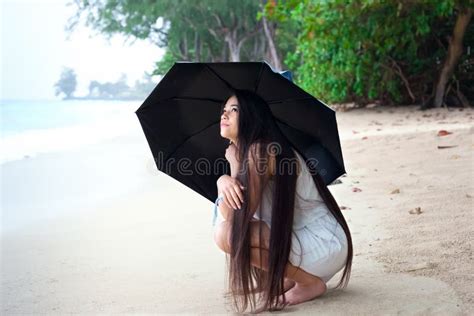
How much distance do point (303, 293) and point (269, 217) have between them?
15.3 inches

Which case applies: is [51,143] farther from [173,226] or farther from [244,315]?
[244,315]

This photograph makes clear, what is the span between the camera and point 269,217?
2402 mm

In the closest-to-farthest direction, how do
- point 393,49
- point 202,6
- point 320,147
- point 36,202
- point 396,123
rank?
1. point 320,147
2. point 36,202
3. point 396,123
4. point 393,49
5. point 202,6

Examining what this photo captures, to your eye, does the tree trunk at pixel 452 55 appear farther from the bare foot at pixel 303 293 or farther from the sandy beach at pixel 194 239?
the bare foot at pixel 303 293

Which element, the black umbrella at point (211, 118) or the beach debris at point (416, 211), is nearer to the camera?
the black umbrella at point (211, 118)

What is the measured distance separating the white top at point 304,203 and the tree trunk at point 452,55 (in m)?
8.66

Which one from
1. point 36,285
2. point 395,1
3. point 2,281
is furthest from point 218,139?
point 395,1

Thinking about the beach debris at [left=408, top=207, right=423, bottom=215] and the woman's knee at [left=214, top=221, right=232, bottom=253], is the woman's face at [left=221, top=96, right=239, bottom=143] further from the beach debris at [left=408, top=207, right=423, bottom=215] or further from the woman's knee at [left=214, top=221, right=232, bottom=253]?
the beach debris at [left=408, top=207, right=423, bottom=215]

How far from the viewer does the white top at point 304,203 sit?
2.40 meters

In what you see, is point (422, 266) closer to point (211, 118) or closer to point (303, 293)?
point (303, 293)

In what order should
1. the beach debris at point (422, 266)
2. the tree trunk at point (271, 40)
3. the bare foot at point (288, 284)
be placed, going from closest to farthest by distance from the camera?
the bare foot at point (288, 284), the beach debris at point (422, 266), the tree trunk at point (271, 40)

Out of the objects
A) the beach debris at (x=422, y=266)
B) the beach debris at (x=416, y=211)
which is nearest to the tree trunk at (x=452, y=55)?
the beach debris at (x=416, y=211)

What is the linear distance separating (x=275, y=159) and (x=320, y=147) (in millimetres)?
433

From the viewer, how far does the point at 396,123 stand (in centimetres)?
919
